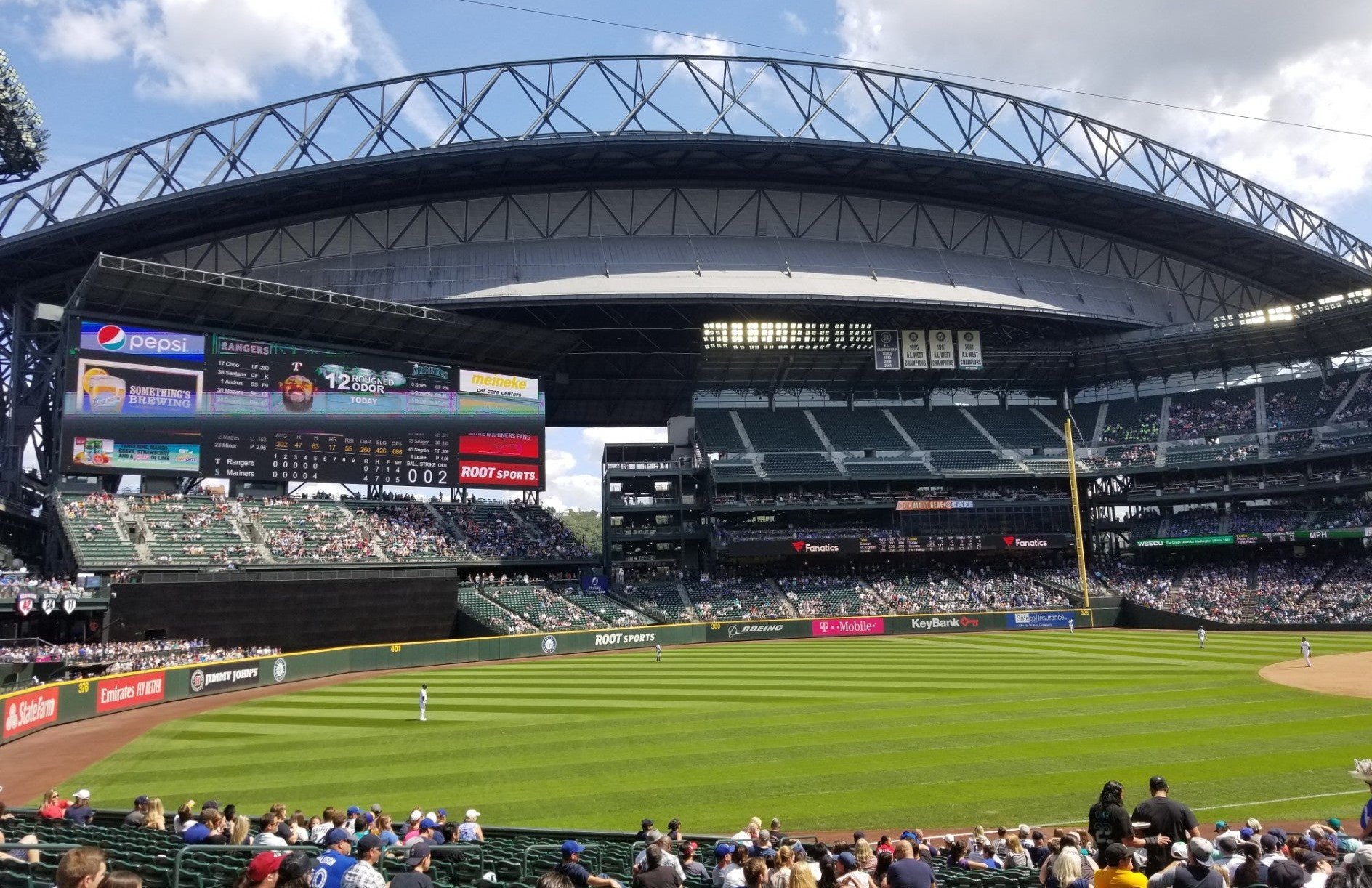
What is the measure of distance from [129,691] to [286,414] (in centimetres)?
2422

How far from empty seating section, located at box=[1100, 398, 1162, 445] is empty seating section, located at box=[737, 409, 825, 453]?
24.2m

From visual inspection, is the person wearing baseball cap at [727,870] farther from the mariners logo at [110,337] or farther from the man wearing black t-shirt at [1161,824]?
the mariners logo at [110,337]

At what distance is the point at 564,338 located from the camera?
2491 inches

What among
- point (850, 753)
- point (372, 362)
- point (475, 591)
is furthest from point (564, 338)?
point (850, 753)

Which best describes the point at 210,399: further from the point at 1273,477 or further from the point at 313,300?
the point at 1273,477

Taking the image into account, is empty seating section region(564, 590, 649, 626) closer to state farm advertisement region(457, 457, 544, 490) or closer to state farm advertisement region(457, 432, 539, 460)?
state farm advertisement region(457, 457, 544, 490)

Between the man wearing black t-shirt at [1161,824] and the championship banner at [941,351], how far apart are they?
205 ft

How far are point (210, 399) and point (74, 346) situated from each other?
7.25 meters

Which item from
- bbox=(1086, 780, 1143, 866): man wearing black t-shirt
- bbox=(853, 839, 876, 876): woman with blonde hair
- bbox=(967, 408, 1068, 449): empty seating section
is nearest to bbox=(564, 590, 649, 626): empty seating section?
bbox=(967, 408, 1068, 449): empty seating section

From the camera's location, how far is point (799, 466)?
69500mm

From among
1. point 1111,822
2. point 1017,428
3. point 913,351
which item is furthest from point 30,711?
point 1017,428

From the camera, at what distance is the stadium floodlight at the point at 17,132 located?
47375 millimetres

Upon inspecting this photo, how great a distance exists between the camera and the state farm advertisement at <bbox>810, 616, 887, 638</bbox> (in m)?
56.0

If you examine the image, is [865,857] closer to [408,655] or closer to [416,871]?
[416,871]
